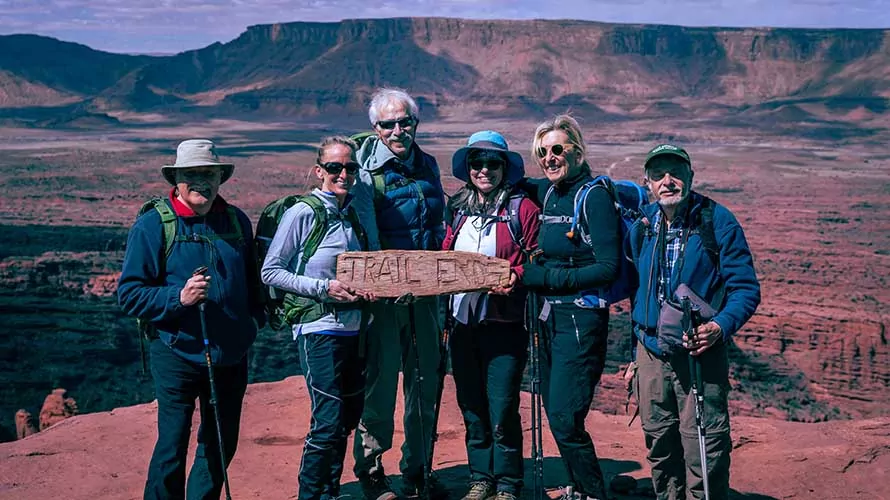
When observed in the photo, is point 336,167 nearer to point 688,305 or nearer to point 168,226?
point 168,226

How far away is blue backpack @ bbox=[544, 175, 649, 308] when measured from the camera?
430cm

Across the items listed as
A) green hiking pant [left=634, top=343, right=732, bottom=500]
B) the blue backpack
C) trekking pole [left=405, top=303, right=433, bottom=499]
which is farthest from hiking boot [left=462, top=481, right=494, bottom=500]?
the blue backpack

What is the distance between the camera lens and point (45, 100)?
100 m

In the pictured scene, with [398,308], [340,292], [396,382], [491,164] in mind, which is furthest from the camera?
[396,382]

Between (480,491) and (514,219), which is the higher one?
(514,219)

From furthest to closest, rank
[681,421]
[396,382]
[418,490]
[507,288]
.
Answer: [418,490] < [396,382] < [507,288] < [681,421]

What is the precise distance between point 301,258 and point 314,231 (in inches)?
5.4

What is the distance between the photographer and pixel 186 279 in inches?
160

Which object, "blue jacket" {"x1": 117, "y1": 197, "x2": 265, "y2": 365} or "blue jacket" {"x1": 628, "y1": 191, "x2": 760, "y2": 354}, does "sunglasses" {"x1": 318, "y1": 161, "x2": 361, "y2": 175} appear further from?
"blue jacket" {"x1": 628, "y1": 191, "x2": 760, "y2": 354}

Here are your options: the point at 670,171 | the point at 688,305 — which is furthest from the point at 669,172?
the point at 688,305

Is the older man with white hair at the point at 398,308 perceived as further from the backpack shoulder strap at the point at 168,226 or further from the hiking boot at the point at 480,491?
the backpack shoulder strap at the point at 168,226

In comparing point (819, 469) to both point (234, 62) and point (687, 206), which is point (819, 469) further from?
point (234, 62)

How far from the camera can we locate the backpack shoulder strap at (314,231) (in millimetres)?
4355

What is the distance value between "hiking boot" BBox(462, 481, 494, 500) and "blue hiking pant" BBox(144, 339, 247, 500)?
1253 millimetres
